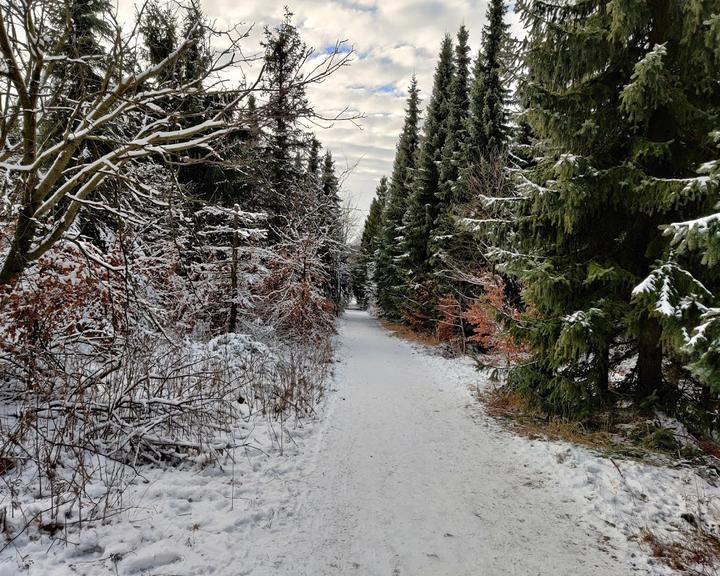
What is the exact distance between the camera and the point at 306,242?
13938 mm

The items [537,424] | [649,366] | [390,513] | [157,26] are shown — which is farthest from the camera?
[537,424]

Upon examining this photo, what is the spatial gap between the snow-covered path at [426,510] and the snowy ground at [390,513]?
2 cm

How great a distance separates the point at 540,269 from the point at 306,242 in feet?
30.7

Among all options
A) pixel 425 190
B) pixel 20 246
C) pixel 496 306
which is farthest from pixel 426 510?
pixel 425 190

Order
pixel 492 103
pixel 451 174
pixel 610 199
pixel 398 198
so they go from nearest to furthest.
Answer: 1. pixel 610 199
2. pixel 492 103
3. pixel 451 174
4. pixel 398 198

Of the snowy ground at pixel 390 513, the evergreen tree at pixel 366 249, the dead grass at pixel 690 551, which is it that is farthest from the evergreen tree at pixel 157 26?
the evergreen tree at pixel 366 249

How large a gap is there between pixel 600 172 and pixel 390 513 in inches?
200

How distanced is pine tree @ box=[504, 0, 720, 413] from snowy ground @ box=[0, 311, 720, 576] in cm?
160

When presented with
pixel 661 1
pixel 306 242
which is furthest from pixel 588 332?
pixel 306 242

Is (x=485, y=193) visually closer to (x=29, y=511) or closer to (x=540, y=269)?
(x=540, y=269)

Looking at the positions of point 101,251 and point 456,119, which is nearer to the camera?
point 101,251

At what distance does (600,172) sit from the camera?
219 inches

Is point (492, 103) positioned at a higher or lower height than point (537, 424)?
higher

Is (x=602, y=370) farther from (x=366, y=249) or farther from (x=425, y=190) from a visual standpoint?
(x=366, y=249)
